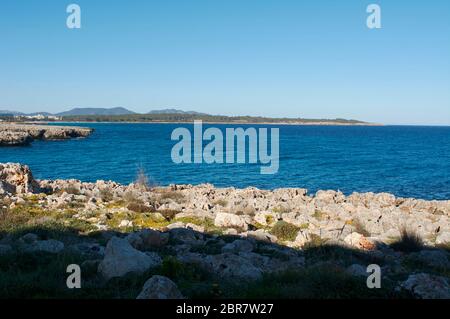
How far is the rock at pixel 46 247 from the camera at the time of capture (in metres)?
9.82

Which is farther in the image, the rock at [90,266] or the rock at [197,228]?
the rock at [197,228]

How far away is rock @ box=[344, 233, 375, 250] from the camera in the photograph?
12.2m

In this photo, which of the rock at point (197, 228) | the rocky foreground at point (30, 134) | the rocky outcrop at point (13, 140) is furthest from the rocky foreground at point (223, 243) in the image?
the rocky foreground at point (30, 134)

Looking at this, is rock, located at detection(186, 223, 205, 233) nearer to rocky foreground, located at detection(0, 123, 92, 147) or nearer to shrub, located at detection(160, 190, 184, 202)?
shrub, located at detection(160, 190, 184, 202)

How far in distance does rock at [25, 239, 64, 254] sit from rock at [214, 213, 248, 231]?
20.0 ft

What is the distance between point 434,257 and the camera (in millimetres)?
10945

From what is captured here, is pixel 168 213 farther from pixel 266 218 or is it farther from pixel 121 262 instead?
pixel 121 262

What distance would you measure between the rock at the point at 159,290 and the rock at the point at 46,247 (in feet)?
14.5

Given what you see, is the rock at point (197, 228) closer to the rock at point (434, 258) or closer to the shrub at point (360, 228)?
the shrub at point (360, 228)

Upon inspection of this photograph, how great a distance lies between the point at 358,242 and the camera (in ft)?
40.7

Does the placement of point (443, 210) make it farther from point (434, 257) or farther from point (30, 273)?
point (30, 273)

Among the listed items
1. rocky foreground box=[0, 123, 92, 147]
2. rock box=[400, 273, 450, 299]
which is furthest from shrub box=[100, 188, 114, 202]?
rocky foreground box=[0, 123, 92, 147]
